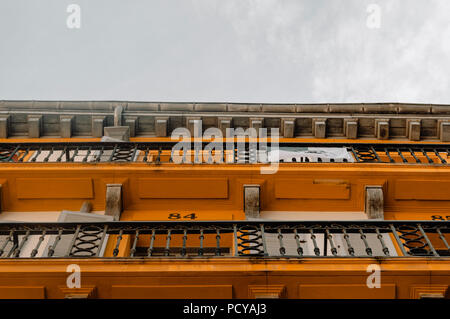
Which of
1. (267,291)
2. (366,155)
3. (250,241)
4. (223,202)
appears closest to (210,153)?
(223,202)

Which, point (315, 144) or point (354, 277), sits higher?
point (315, 144)

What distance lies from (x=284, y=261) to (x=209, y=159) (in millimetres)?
6583

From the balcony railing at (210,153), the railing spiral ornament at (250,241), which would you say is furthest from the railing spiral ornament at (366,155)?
the railing spiral ornament at (250,241)

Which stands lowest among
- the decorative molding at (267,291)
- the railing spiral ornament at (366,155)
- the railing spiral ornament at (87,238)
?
the decorative molding at (267,291)

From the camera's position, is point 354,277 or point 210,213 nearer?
point 354,277

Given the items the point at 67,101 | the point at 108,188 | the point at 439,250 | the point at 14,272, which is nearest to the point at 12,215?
the point at 108,188

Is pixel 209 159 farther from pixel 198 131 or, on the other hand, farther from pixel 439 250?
pixel 439 250

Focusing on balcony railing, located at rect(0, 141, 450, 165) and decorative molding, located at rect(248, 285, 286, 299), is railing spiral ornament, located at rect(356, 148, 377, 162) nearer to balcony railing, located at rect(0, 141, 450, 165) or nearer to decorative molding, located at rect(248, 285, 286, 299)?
balcony railing, located at rect(0, 141, 450, 165)

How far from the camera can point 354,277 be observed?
9477 millimetres

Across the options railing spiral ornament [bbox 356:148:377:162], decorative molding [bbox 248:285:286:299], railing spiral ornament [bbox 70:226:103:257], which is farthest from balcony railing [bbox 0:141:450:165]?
decorative molding [bbox 248:285:286:299]

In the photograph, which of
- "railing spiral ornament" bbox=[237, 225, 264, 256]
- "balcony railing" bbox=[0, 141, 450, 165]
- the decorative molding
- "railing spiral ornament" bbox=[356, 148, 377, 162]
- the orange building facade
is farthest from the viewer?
"railing spiral ornament" bbox=[356, 148, 377, 162]

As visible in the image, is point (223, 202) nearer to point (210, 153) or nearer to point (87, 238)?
point (210, 153)

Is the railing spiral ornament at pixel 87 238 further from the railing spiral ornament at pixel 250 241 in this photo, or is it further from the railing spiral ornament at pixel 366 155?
the railing spiral ornament at pixel 366 155
